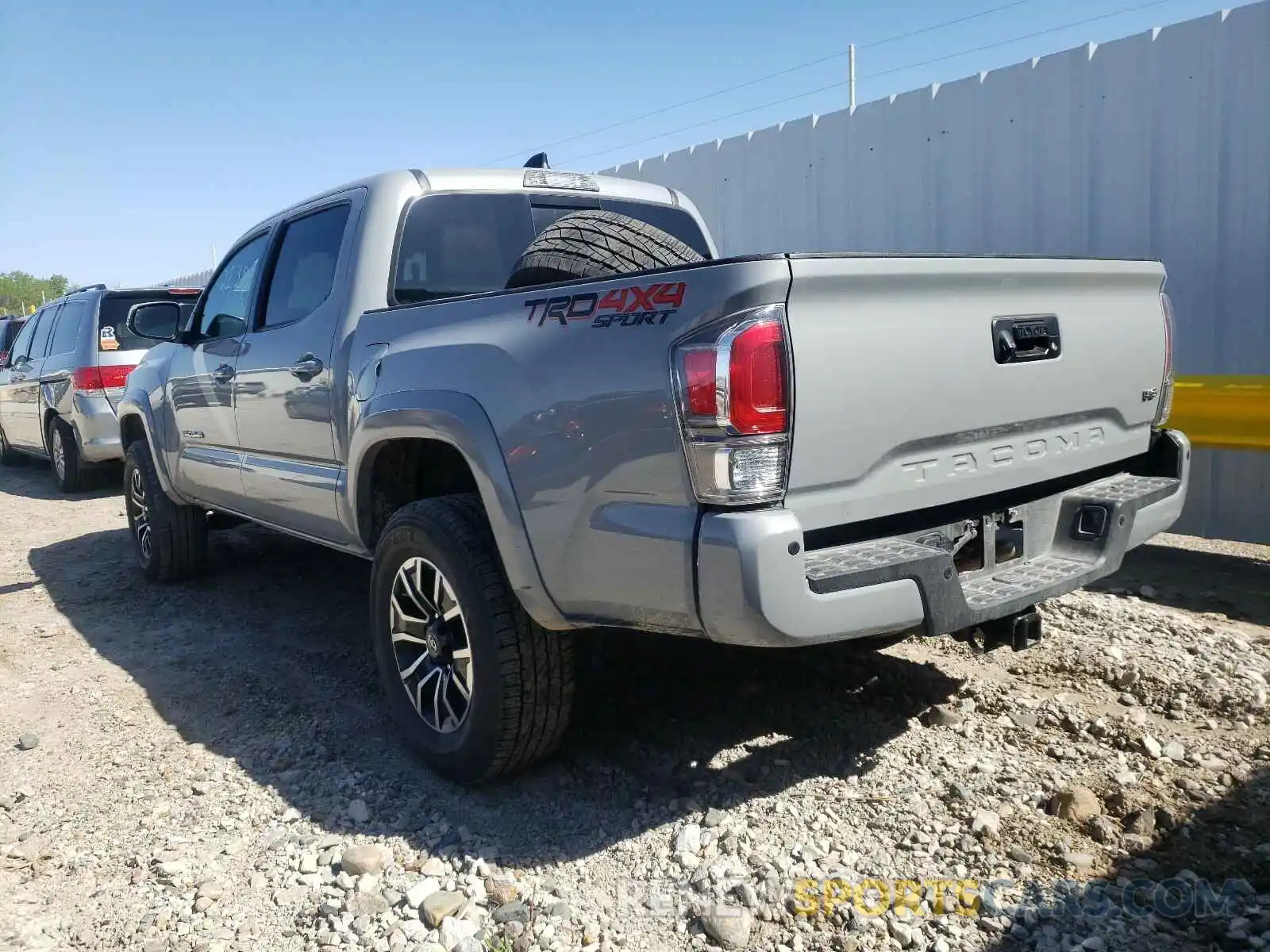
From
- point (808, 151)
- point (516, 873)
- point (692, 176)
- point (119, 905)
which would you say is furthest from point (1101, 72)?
point (119, 905)

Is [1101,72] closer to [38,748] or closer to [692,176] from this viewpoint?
[692,176]

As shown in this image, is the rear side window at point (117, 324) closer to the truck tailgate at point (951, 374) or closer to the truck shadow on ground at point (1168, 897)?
the truck tailgate at point (951, 374)

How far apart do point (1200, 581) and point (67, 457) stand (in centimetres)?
978

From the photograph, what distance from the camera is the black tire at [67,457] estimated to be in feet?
31.9

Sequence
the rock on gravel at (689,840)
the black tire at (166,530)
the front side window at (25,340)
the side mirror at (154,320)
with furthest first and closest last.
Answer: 1. the front side window at (25,340)
2. the black tire at (166,530)
3. the side mirror at (154,320)
4. the rock on gravel at (689,840)

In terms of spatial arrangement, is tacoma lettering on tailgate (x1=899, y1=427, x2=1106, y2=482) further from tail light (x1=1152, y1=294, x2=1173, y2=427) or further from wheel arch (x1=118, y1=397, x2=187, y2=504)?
wheel arch (x1=118, y1=397, x2=187, y2=504)

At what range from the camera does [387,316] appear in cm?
343

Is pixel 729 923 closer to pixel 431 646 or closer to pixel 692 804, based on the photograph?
pixel 692 804

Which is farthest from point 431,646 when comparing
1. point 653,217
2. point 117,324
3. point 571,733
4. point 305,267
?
point 117,324

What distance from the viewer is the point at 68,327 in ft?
31.6

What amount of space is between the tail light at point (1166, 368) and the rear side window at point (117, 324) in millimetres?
8156

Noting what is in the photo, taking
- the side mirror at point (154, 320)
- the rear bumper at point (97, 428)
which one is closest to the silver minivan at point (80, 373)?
the rear bumper at point (97, 428)

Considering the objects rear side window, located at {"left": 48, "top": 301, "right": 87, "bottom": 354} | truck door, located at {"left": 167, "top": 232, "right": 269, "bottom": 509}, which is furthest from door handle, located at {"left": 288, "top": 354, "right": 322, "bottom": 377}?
rear side window, located at {"left": 48, "top": 301, "right": 87, "bottom": 354}

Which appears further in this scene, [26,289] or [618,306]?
[26,289]
